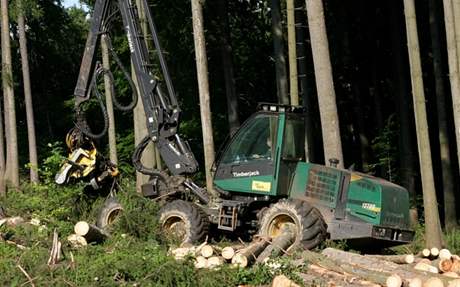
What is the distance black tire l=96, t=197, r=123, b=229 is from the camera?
13.0 meters

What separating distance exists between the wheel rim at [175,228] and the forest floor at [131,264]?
0.23m

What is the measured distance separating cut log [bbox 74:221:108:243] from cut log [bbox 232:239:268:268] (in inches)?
82.0

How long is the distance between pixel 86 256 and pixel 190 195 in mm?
3530

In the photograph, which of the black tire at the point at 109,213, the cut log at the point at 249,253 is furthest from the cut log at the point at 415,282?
the black tire at the point at 109,213

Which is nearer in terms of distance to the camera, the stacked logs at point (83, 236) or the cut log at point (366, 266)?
the cut log at point (366, 266)

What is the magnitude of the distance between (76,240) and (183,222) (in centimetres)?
213

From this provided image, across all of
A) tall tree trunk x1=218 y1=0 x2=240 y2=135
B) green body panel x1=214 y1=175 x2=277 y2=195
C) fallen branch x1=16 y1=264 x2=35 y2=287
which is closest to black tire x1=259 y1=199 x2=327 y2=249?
green body panel x1=214 y1=175 x2=277 y2=195

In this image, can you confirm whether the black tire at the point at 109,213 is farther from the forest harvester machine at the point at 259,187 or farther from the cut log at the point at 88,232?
the cut log at the point at 88,232

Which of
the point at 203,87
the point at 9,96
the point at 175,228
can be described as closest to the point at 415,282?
the point at 175,228

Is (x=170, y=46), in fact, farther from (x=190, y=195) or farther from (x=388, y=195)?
(x=388, y=195)

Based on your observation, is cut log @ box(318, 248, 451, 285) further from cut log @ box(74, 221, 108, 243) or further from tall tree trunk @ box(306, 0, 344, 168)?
tall tree trunk @ box(306, 0, 344, 168)

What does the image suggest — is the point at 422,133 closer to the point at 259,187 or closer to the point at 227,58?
the point at 259,187

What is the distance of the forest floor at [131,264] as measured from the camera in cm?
879

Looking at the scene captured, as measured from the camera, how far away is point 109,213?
13.0 meters
